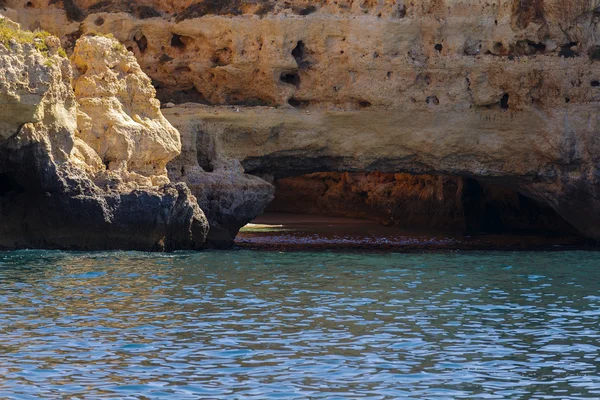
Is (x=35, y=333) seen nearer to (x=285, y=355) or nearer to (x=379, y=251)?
(x=285, y=355)

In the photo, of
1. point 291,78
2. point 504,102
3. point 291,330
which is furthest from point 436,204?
point 291,330

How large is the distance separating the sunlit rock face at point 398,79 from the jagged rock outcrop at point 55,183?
197 inches

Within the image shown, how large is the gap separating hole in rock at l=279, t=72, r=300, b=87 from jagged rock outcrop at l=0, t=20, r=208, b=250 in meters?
6.15

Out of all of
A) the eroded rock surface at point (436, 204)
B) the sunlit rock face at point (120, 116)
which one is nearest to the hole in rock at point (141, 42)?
the sunlit rock face at point (120, 116)

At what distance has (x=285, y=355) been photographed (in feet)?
43.8

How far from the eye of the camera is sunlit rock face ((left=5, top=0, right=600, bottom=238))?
3136 cm

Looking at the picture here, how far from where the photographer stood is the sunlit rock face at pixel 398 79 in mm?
31359

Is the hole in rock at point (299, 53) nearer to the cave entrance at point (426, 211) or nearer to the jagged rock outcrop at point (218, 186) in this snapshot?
the jagged rock outcrop at point (218, 186)

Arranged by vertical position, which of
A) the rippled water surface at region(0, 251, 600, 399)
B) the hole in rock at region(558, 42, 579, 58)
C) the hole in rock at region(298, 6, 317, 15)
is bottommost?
the rippled water surface at region(0, 251, 600, 399)

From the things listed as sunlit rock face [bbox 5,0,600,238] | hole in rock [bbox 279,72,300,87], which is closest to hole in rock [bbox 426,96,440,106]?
sunlit rock face [bbox 5,0,600,238]

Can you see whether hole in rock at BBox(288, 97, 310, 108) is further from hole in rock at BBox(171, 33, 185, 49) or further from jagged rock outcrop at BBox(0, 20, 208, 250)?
jagged rock outcrop at BBox(0, 20, 208, 250)

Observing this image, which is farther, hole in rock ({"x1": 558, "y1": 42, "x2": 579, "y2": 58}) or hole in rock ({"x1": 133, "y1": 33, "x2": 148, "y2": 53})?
hole in rock ({"x1": 133, "y1": 33, "x2": 148, "y2": 53})

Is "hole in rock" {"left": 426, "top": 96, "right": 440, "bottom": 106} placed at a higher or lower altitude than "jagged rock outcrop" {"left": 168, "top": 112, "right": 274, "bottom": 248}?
higher

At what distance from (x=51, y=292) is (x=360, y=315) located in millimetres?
5424
